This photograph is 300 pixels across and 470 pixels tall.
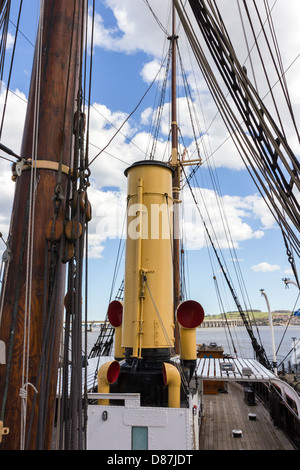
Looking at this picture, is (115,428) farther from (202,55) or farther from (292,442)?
(202,55)

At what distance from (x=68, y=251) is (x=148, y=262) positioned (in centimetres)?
386

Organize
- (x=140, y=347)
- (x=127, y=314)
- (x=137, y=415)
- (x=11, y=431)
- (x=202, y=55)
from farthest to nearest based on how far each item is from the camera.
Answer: (x=127, y=314)
(x=140, y=347)
(x=137, y=415)
(x=202, y=55)
(x=11, y=431)

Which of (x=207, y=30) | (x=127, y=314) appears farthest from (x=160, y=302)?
(x=207, y=30)

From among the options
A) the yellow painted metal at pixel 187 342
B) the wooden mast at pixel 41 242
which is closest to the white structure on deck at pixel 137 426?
the yellow painted metal at pixel 187 342

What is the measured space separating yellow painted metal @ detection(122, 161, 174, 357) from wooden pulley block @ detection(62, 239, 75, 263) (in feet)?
12.0

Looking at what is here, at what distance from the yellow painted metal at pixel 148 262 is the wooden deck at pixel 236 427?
3.03 meters

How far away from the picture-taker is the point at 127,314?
6.16m

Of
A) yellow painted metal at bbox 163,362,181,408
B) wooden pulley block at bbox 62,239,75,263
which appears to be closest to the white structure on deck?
yellow painted metal at bbox 163,362,181,408

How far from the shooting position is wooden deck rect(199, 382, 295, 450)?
704 centimetres

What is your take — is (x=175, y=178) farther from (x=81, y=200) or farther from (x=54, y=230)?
A: (x=54, y=230)

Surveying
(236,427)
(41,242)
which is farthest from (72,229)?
(236,427)

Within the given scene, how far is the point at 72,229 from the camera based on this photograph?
2379mm

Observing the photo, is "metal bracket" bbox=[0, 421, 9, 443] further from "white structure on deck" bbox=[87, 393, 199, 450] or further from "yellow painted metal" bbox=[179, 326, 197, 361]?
"yellow painted metal" bbox=[179, 326, 197, 361]
